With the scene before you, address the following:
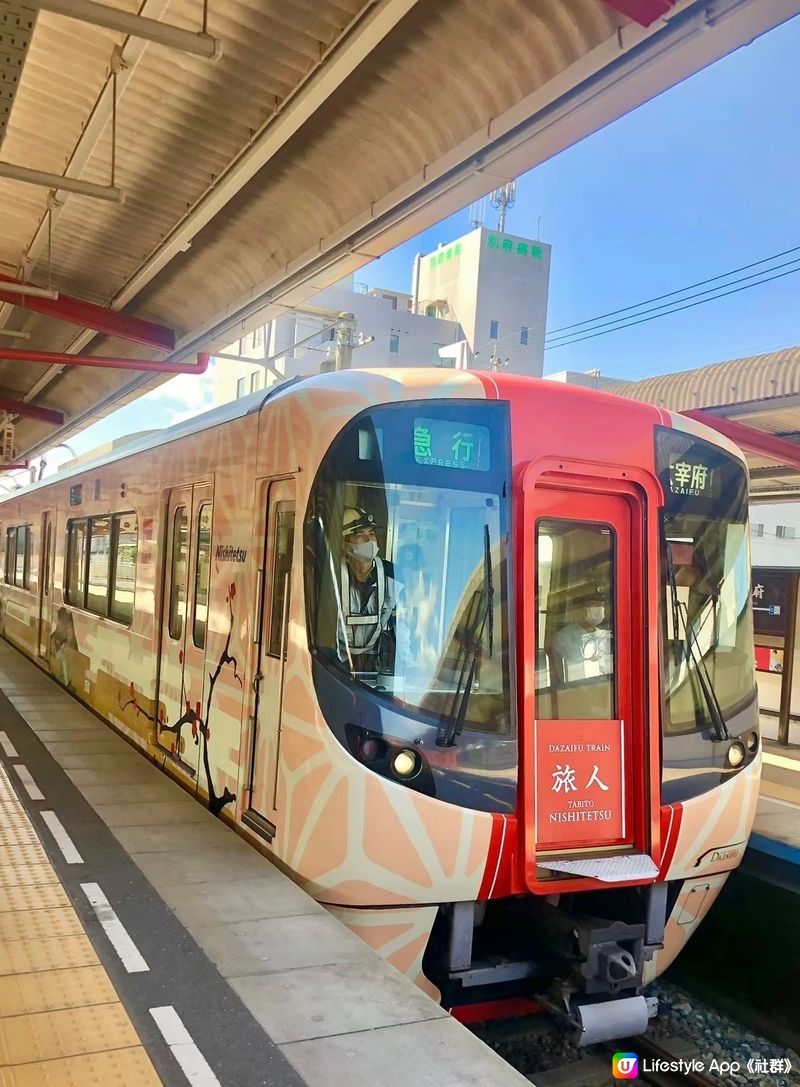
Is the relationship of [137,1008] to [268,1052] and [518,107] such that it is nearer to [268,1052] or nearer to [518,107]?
[268,1052]

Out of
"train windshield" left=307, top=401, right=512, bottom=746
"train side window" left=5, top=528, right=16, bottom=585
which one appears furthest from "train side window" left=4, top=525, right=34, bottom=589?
"train windshield" left=307, top=401, right=512, bottom=746

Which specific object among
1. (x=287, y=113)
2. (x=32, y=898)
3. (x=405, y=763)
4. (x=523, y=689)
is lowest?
(x=32, y=898)

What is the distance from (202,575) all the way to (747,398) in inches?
225

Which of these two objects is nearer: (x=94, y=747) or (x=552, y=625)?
(x=552, y=625)

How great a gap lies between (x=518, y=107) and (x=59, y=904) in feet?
14.9

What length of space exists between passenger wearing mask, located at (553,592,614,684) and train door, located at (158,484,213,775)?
237cm

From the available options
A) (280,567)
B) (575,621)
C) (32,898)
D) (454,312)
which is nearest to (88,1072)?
(32,898)

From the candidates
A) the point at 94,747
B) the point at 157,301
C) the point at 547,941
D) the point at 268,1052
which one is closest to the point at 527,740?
the point at 547,941

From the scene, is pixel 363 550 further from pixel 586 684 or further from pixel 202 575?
pixel 202 575

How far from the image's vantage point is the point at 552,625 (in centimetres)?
444

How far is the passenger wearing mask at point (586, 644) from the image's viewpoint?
4430mm

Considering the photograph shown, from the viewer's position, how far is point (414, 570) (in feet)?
13.5

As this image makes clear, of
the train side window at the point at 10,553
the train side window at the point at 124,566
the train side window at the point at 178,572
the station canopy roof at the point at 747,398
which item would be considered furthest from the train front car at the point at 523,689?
the train side window at the point at 10,553

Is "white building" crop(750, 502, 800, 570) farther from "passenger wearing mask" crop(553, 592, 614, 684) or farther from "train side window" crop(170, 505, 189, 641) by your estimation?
"passenger wearing mask" crop(553, 592, 614, 684)
